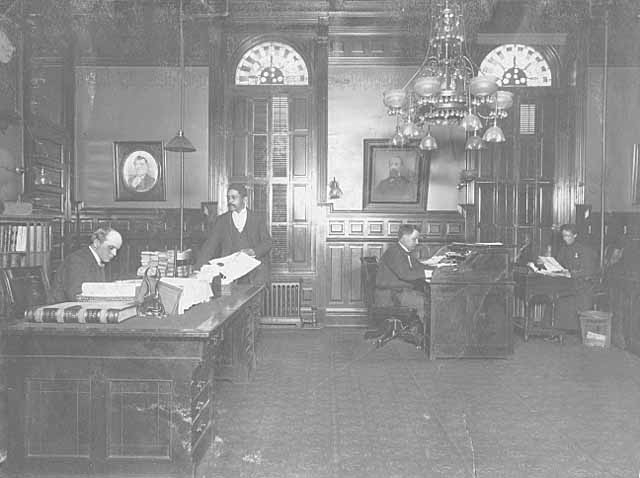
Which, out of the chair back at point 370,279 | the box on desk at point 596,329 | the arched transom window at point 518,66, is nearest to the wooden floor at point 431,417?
the box on desk at point 596,329

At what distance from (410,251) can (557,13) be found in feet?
15.7

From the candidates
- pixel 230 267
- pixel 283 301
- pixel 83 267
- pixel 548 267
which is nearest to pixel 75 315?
pixel 83 267

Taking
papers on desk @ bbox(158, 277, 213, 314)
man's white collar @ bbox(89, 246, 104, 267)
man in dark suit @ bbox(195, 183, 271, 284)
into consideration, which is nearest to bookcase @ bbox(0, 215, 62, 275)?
man in dark suit @ bbox(195, 183, 271, 284)

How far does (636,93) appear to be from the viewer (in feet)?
26.8

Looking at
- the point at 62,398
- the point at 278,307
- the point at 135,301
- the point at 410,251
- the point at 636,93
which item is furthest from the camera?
the point at 278,307

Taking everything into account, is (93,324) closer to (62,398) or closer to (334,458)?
(62,398)

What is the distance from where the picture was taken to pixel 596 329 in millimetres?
7289

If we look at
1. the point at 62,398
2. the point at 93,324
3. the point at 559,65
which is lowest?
the point at 62,398

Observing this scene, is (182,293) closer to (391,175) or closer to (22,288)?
(22,288)

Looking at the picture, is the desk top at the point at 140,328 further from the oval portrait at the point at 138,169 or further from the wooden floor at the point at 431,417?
the oval portrait at the point at 138,169

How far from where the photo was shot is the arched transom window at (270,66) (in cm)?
915

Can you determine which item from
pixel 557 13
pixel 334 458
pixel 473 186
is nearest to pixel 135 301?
pixel 334 458

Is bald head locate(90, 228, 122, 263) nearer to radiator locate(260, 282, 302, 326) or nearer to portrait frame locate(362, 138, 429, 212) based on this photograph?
radiator locate(260, 282, 302, 326)

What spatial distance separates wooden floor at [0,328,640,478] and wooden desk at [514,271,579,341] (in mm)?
838
